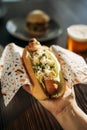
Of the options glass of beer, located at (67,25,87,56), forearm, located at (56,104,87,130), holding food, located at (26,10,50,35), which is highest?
holding food, located at (26,10,50,35)

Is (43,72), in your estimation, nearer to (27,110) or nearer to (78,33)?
(27,110)

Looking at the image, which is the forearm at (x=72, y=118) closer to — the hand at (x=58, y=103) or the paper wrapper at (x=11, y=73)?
the hand at (x=58, y=103)

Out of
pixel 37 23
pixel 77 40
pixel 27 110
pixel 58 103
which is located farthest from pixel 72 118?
pixel 37 23

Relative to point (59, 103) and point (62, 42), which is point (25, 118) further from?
point (62, 42)

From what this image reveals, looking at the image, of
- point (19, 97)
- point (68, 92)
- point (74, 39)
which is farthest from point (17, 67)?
point (74, 39)

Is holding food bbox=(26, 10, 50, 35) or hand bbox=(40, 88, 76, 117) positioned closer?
hand bbox=(40, 88, 76, 117)

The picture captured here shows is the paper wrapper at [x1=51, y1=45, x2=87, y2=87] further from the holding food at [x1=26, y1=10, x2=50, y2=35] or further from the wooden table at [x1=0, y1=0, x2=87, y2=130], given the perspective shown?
the holding food at [x1=26, y1=10, x2=50, y2=35]

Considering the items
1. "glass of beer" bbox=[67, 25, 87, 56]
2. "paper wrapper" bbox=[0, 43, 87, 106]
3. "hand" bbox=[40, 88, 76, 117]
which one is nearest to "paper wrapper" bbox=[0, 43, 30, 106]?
"paper wrapper" bbox=[0, 43, 87, 106]
